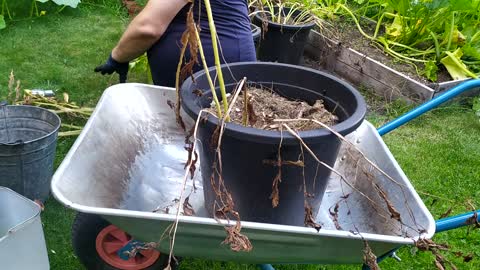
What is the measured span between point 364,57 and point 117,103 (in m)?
2.42

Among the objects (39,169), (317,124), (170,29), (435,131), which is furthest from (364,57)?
(317,124)

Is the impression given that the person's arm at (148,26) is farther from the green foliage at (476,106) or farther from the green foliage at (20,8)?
the green foliage at (20,8)

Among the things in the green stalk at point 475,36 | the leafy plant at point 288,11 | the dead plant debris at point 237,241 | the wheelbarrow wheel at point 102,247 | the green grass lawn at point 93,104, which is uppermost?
the dead plant debris at point 237,241

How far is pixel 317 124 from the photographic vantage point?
117 cm

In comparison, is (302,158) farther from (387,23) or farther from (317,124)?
(387,23)

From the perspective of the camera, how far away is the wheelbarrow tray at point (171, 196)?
1.07 meters

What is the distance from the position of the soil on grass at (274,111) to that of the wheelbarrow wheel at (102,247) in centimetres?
58

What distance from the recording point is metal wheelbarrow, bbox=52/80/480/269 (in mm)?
1076

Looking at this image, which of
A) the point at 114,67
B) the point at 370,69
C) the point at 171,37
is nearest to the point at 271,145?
the point at 171,37

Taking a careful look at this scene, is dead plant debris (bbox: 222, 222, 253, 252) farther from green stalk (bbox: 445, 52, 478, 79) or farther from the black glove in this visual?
green stalk (bbox: 445, 52, 478, 79)

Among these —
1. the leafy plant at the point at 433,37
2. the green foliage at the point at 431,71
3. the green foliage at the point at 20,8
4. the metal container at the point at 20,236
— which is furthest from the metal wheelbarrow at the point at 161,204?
the green foliage at the point at 20,8

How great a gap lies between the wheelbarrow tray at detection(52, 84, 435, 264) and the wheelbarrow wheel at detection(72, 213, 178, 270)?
23 cm

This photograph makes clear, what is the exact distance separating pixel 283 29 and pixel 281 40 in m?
0.09

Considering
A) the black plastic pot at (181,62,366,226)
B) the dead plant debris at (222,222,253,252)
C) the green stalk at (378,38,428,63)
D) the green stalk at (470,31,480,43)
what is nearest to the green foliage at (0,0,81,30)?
the green stalk at (378,38,428,63)
